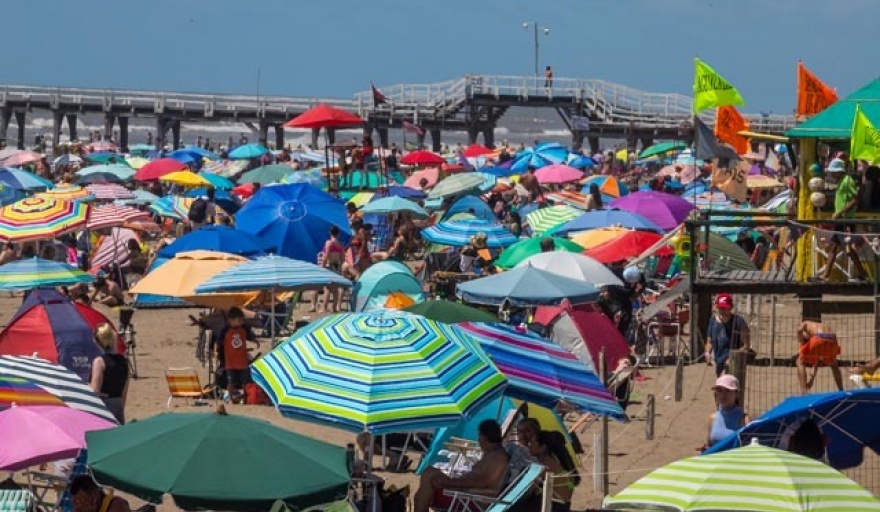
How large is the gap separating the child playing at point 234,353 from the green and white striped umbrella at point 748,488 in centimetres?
694

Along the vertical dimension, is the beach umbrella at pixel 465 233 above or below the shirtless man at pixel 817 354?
above

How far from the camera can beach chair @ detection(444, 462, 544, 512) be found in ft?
27.2

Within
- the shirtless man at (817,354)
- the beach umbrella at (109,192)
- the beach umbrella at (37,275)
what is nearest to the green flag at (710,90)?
the shirtless man at (817,354)

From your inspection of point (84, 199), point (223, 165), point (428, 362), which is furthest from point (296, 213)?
point (223, 165)

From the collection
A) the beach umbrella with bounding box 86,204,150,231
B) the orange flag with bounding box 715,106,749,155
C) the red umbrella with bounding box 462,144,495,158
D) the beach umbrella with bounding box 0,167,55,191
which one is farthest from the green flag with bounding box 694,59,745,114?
the red umbrella with bounding box 462,144,495,158

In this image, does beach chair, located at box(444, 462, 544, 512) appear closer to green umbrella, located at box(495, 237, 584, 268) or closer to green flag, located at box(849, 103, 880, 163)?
green flag, located at box(849, 103, 880, 163)

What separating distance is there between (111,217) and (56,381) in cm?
1179

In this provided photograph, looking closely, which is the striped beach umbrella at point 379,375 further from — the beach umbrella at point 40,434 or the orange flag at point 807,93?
the orange flag at point 807,93

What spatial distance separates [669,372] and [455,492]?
7289mm

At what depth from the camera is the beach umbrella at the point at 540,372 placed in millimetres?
9352

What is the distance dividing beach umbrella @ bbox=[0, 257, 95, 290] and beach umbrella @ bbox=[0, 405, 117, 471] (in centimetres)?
672

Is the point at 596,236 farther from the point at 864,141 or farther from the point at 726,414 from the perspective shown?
the point at 726,414

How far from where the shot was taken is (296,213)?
1978cm

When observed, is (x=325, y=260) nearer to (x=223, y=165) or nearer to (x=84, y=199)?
(x=84, y=199)
